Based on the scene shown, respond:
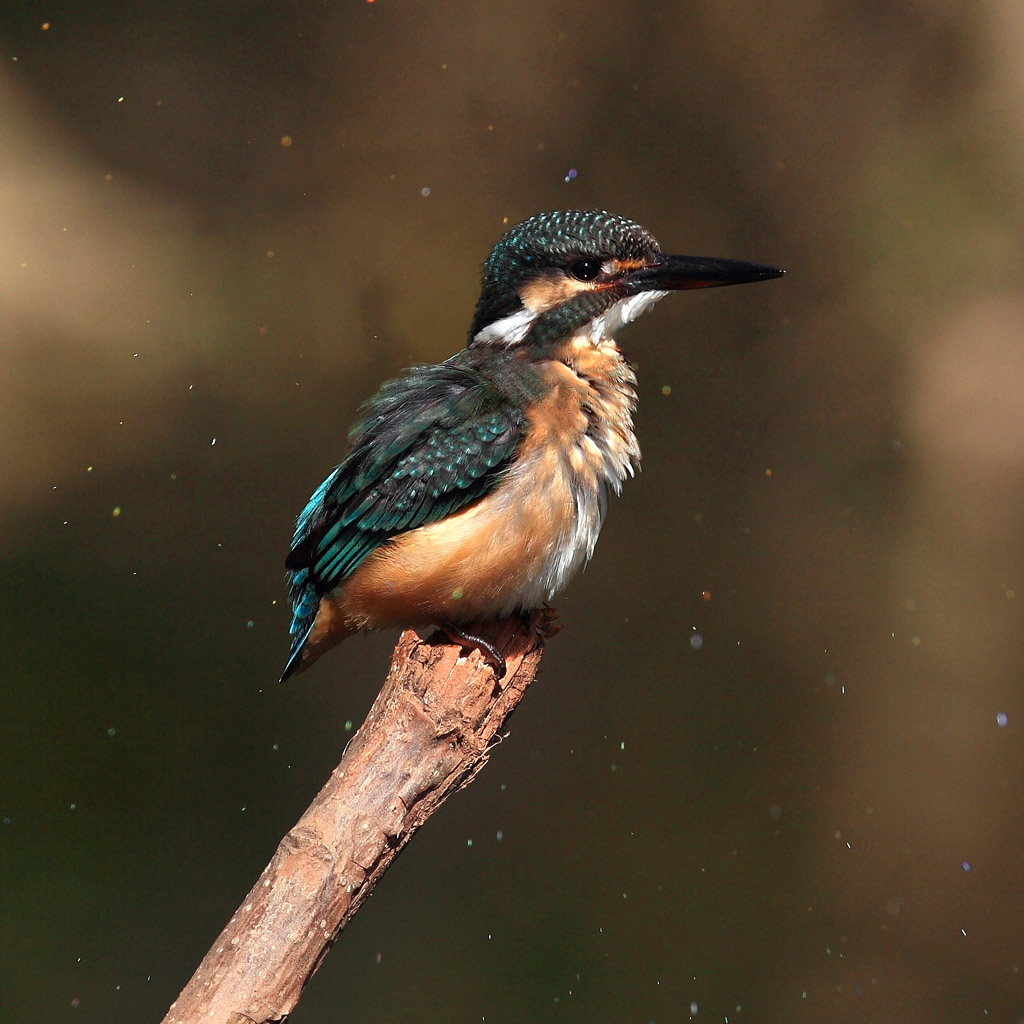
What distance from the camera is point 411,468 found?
53.9 inches

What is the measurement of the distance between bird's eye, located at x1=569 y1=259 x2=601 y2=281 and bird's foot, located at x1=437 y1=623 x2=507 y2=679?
490 millimetres

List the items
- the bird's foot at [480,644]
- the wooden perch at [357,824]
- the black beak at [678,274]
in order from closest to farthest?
the wooden perch at [357,824] < the bird's foot at [480,644] < the black beak at [678,274]

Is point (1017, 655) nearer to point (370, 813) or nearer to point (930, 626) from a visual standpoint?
point (930, 626)

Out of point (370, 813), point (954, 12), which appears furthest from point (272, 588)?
point (954, 12)

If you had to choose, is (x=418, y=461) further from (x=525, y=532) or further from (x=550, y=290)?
(x=550, y=290)

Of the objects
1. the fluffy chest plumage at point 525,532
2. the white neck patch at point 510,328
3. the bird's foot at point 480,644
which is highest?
the white neck patch at point 510,328

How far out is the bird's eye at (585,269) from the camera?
4.77 feet

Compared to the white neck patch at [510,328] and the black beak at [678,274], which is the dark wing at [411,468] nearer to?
the white neck patch at [510,328]

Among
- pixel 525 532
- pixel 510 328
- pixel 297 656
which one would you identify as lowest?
pixel 297 656

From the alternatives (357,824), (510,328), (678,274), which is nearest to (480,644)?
(357,824)

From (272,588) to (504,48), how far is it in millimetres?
1499

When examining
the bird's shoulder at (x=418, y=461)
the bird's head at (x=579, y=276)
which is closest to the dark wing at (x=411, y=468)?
the bird's shoulder at (x=418, y=461)

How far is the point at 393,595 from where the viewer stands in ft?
4.43

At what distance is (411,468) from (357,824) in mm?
455
